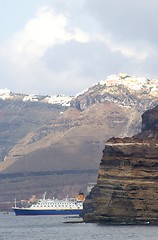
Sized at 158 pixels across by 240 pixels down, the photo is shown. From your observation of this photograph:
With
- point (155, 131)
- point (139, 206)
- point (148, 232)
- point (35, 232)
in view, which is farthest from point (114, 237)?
point (155, 131)

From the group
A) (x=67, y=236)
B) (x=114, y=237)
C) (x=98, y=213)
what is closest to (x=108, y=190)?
(x=98, y=213)

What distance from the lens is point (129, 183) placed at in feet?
561

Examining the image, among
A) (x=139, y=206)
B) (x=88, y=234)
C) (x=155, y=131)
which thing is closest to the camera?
(x=88, y=234)

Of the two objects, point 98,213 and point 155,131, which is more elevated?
point 155,131

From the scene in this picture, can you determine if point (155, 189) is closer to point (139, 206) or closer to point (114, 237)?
point (139, 206)

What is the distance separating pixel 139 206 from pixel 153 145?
1042 cm

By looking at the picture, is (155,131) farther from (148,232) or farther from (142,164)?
(148,232)

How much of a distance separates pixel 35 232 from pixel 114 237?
3379 centimetres

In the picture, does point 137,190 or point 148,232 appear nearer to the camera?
point 148,232

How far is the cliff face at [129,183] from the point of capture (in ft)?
554

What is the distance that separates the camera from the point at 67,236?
521 feet

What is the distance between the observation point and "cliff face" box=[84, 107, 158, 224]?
169m

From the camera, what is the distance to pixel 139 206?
16888cm

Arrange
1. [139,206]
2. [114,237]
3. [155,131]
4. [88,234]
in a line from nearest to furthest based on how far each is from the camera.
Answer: [114,237] → [88,234] → [139,206] → [155,131]
